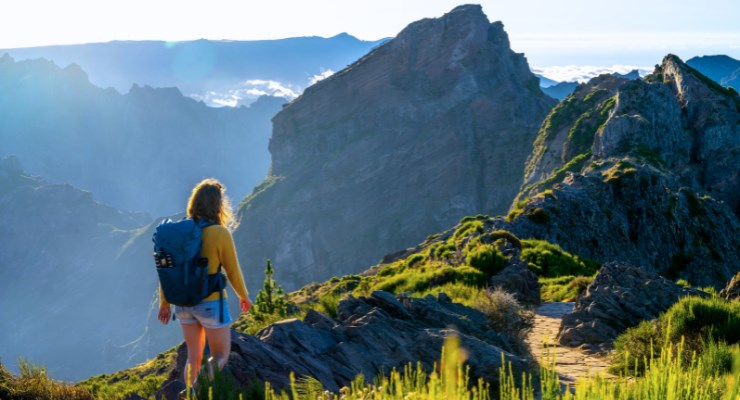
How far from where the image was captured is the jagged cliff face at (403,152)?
170 m

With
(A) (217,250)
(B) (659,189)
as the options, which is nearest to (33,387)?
(A) (217,250)

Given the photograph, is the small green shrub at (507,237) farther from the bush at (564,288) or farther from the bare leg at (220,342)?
the bare leg at (220,342)

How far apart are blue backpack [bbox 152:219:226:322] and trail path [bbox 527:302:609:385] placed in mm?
4364

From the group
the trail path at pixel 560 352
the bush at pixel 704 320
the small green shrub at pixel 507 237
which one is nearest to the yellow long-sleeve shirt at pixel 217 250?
the trail path at pixel 560 352

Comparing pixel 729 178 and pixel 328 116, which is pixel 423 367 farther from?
pixel 328 116

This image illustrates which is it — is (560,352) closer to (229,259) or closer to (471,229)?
(229,259)

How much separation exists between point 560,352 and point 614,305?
1.93m

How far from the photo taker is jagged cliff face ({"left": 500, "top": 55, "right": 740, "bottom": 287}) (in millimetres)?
29219

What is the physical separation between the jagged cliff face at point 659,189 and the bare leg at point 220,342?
2047 centimetres

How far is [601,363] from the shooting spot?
10.8 metres

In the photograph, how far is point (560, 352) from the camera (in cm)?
1177

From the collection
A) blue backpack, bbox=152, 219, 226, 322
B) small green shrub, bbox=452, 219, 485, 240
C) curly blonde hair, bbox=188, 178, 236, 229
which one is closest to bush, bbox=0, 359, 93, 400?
blue backpack, bbox=152, 219, 226, 322

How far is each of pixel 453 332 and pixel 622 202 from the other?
2610 centimetres

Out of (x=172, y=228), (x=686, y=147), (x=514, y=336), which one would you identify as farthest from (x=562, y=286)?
(x=686, y=147)
